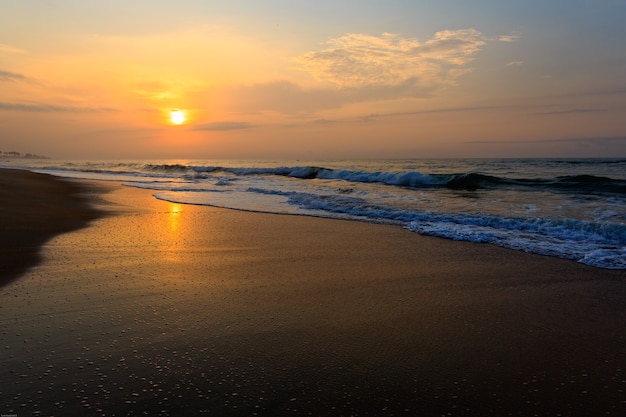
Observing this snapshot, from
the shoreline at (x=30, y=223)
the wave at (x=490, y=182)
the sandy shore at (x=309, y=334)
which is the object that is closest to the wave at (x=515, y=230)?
the sandy shore at (x=309, y=334)

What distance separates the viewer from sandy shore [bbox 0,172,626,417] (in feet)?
8.27

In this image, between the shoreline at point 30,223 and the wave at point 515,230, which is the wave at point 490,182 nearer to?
the wave at point 515,230

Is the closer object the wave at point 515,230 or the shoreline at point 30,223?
the shoreline at point 30,223

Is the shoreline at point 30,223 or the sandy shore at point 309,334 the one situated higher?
the shoreline at point 30,223

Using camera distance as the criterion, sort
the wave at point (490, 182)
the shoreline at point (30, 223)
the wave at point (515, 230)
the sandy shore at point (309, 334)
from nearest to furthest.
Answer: the sandy shore at point (309, 334), the shoreline at point (30, 223), the wave at point (515, 230), the wave at point (490, 182)

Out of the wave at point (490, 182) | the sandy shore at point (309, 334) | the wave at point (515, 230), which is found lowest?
the sandy shore at point (309, 334)

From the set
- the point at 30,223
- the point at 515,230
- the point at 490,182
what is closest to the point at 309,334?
the point at 515,230

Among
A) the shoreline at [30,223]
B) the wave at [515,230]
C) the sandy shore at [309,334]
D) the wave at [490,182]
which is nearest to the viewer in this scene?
the sandy shore at [309,334]

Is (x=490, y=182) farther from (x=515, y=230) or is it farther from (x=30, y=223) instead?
(x=30, y=223)

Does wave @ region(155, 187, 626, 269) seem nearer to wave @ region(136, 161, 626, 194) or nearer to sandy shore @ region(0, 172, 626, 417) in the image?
sandy shore @ region(0, 172, 626, 417)

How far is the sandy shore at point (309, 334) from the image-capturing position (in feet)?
8.27

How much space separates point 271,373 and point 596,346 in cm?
266

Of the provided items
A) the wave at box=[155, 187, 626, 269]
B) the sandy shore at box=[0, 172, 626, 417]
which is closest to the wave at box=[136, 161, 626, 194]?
the wave at box=[155, 187, 626, 269]

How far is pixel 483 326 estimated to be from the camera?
3711 millimetres
